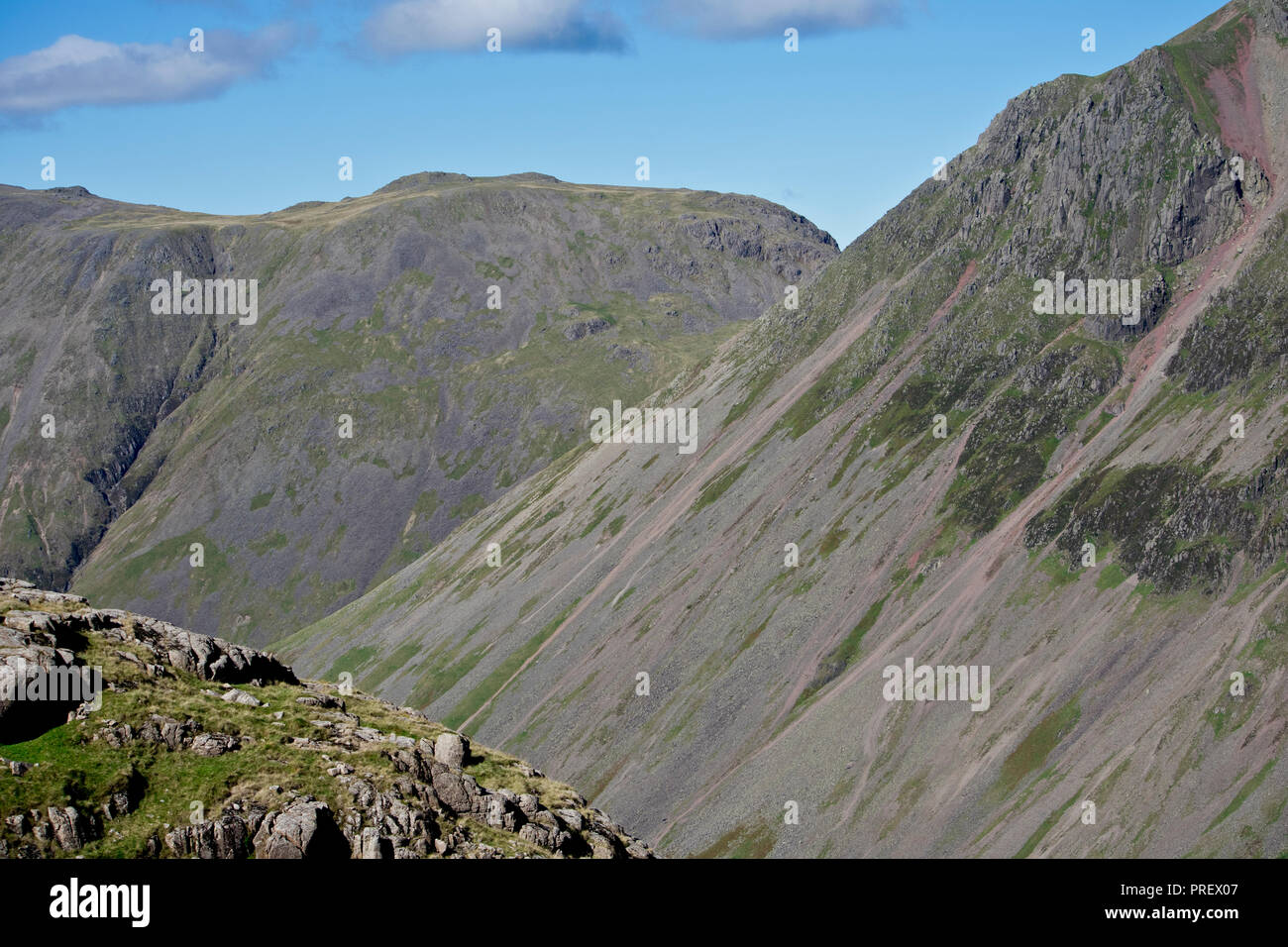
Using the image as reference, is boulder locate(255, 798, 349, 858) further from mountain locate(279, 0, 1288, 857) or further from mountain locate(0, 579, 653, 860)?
mountain locate(279, 0, 1288, 857)

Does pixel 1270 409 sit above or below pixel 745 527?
above

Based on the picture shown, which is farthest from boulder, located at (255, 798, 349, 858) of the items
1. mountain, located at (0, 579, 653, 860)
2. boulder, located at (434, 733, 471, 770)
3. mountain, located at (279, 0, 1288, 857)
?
mountain, located at (279, 0, 1288, 857)

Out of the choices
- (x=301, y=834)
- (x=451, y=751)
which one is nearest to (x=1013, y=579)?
(x=451, y=751)

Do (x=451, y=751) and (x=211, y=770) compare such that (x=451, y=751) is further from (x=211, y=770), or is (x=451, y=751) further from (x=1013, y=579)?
(x=1013, y=579)

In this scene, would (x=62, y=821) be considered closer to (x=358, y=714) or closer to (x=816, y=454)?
(x=358, y=714)
